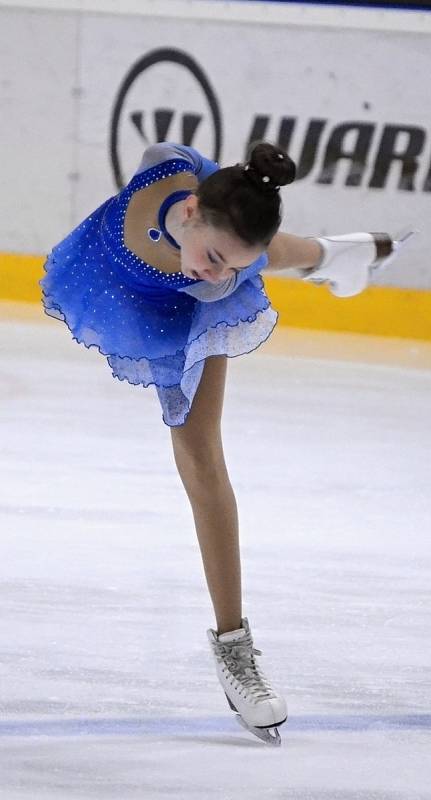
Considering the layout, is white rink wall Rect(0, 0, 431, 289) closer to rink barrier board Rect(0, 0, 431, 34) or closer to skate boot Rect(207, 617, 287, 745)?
rink barrier board Rect(0, 0, 431, 34)

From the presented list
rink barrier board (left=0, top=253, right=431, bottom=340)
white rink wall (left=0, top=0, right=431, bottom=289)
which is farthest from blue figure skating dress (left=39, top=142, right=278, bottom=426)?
white rink wall (left=0, top=0, right=431, bottom=289)

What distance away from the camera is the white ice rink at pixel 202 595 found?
2.01 m

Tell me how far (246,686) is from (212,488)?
328mm

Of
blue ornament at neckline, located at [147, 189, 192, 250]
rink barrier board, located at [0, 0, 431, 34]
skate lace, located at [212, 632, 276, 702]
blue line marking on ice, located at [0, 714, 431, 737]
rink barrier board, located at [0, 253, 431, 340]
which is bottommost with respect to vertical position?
rink barrier board, located at [0, 253, 431, 340]

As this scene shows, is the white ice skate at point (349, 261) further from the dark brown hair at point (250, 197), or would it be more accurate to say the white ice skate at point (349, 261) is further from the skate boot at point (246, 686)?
the skate boot at point (246, 686)

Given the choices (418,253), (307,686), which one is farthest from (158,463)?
(418,253)

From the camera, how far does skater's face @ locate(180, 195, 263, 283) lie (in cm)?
194

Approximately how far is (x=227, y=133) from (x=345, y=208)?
2.45 feet

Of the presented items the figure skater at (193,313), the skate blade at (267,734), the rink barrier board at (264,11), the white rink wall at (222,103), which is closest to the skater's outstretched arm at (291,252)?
the figure skater at (193,313)

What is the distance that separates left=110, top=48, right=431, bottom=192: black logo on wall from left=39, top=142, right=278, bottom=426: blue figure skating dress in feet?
14.9

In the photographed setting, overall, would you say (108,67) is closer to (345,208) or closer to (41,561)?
(345,208)

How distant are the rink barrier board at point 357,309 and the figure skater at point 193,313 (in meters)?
4.44

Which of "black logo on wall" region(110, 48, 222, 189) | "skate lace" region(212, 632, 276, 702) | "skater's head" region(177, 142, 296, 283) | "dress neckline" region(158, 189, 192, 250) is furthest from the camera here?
"black logo on wall" region(110, 48, 222, 189)

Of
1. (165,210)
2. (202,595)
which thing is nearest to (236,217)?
(165,210)
